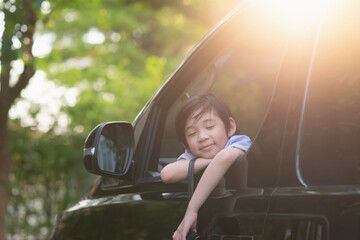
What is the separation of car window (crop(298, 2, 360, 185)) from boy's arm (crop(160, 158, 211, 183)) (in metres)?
0.51

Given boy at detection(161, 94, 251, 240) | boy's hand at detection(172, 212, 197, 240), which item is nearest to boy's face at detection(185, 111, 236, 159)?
boy at detection(161, 94, 251, 240)

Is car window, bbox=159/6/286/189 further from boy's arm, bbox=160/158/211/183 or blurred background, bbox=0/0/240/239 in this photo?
blurred background, bbox=0/0/240/239

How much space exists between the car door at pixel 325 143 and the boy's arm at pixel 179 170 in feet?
1.51

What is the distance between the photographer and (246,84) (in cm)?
358

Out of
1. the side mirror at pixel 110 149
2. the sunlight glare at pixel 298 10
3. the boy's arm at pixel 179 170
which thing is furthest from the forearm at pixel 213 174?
the side mirror at pixel 110 149

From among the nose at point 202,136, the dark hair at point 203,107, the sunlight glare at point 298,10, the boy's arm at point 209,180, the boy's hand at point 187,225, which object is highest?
the sunlight glare at point 298,10

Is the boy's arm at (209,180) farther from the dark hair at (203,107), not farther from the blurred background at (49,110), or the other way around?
the blurred background at (49,110)

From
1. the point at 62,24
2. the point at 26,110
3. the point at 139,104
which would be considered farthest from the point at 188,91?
the point at 62,24

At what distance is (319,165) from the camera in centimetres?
164

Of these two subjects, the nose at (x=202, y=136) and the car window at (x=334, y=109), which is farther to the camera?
the nose at (x=202, y=136)

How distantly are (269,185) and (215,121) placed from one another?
0.52 meters

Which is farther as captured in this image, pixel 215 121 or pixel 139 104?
pixel 139 104

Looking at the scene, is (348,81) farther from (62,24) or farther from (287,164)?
→ (62,24)

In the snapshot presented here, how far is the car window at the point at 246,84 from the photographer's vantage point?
2748mm
